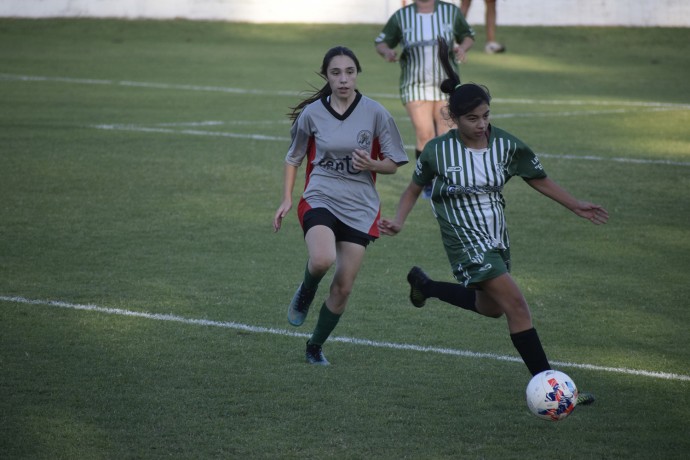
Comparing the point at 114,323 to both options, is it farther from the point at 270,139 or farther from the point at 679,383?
the point at 270,139

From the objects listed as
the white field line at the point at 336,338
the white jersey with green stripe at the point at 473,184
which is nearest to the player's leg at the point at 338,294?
the white field line at the point at 336,338

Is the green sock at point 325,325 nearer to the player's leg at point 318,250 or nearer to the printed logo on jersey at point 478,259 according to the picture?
the player's leg at point 318,250

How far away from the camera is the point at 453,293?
6.54 m

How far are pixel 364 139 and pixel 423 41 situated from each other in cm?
612

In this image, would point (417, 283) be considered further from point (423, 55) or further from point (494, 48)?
point (494, 48)

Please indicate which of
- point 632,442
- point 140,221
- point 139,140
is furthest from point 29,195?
point 632,442

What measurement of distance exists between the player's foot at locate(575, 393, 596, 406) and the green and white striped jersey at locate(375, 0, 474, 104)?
272 inches

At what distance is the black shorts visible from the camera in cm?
638

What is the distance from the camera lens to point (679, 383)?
6.17 metres

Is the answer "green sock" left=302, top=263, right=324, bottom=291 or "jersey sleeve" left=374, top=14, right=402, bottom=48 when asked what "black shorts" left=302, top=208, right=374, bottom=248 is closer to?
"green sock" left=302, top=263, right=324, bottom=291

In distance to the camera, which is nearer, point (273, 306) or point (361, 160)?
point (361, 160)

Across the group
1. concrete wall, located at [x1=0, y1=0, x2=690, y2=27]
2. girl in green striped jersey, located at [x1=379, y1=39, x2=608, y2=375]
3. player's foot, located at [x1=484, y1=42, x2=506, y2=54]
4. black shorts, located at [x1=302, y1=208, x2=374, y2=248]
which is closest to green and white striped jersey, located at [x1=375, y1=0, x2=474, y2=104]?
black shorts, located at [x1=302, y1=208, x2=374, y2=248]

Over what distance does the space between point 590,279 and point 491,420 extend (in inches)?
130

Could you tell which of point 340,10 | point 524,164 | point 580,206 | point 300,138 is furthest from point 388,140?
point 340,10
